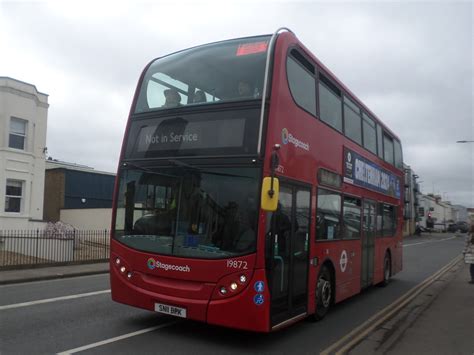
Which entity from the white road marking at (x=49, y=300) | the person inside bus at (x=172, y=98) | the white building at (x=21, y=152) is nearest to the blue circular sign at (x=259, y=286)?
the person inside bus at (x=172, y=98)

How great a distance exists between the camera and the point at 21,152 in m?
21.6

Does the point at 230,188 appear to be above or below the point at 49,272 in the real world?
above

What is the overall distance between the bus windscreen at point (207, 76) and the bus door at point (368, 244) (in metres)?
5.16

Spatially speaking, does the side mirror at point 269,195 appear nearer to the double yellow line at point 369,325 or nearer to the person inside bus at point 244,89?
the person inside bus at point 244,89

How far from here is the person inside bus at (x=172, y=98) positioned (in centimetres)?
707

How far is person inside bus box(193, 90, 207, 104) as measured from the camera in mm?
6831

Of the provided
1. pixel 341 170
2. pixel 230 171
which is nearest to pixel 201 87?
pixel 230 171

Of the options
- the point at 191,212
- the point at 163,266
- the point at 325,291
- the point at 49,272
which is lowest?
the point at 49,272

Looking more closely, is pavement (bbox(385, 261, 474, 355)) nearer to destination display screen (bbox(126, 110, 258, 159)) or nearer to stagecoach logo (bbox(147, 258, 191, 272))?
stagecoach logo (bbox(147, 258, 191, 272))

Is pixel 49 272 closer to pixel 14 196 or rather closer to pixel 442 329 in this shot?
pixel 14 196

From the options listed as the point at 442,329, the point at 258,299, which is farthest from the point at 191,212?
the point at 442,329

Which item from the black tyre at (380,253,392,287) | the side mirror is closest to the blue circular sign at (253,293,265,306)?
the side mirror

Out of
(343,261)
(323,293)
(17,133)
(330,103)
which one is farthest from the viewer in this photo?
(17,133)

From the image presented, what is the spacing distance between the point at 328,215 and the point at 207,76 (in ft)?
10.8
